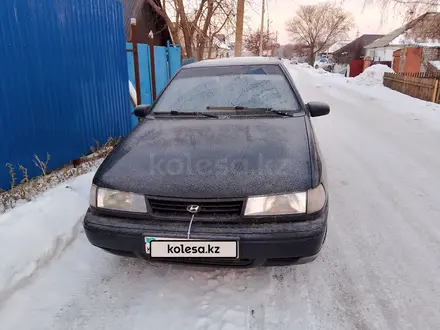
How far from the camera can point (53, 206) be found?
3.13 meters

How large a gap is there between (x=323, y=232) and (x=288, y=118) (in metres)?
1.16

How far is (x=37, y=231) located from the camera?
108 inches

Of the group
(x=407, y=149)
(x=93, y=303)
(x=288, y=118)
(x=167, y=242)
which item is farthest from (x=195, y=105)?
(x=407, y=149)

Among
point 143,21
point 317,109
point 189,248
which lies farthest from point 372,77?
point 189,248

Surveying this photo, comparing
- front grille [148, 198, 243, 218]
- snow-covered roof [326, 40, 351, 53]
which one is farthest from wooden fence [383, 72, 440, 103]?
snow-covered roof [326, 40, 351, 53]

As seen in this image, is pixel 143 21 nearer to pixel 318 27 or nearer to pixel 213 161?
pixel 213 161

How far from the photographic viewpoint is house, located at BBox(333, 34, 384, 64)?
5534 cm

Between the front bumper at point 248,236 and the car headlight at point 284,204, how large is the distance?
0.07 m

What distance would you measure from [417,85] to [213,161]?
12752 millimetres

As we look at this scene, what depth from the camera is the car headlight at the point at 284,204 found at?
198 cm

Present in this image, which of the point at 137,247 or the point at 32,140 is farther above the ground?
the point at 32,140

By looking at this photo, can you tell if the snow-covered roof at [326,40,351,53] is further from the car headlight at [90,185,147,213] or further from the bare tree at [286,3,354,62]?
the car headlight at [90,185,147,213]

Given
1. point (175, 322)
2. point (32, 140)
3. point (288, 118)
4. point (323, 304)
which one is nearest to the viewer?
point (175, 322)

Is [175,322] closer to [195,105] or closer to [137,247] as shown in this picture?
[137,247]
